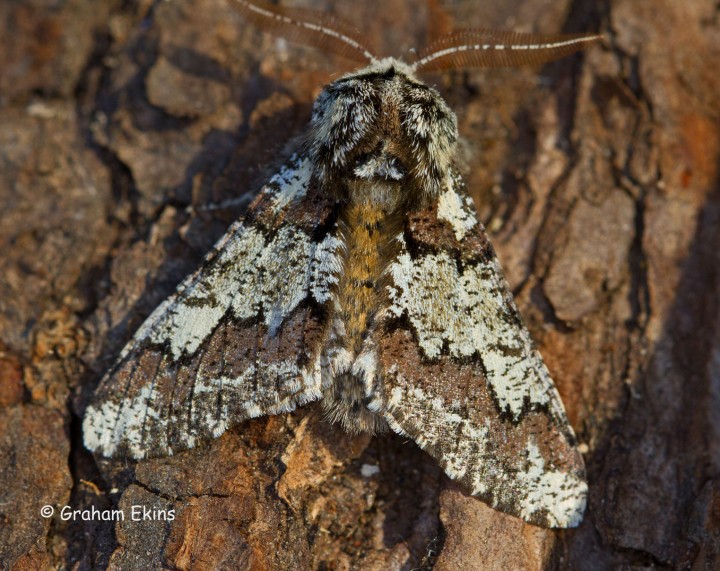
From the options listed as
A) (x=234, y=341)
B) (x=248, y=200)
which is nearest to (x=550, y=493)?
(x=234, y=341)

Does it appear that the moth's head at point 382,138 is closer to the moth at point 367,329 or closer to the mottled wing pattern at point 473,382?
the moth at point 367,329

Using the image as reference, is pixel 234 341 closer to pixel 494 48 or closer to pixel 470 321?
pixel 470 321

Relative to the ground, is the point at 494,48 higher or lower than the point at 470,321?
higher

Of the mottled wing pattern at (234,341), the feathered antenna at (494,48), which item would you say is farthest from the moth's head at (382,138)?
the feathered antenna at (494,48)

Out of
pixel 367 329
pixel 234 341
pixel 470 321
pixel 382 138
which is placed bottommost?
pixel 234 341

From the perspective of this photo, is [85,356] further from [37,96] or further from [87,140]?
[37,96]

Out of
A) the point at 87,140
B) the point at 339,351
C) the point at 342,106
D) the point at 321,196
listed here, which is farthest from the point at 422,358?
the point at 87,140
